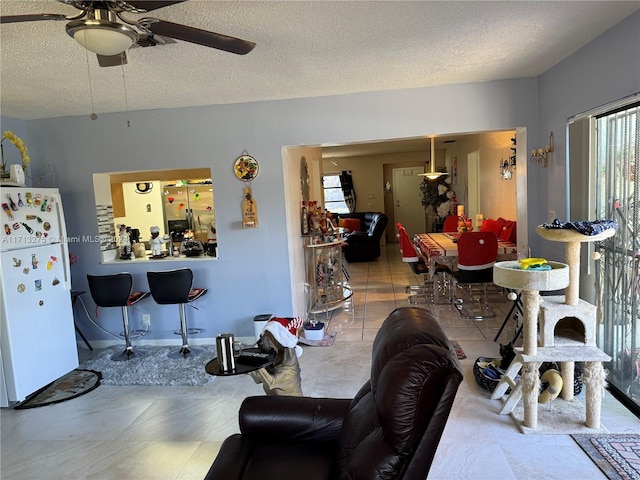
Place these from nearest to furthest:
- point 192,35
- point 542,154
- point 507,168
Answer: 1. point 192,35
2. point 542,154
3. point 507,168

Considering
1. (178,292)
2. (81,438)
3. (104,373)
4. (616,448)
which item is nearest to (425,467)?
(616,448)

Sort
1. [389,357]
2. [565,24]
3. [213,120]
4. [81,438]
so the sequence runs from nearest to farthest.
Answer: [389,357] < [565,24] < [81,438] < [213,120]

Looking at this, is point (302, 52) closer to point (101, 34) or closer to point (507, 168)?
point (101, 34)

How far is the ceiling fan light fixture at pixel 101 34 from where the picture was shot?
1.57 metres

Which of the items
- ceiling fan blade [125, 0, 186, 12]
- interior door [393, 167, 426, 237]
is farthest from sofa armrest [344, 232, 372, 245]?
ceiling fan blade [125, 0, 186, 12]

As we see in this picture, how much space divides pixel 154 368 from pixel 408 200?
27.4 ft

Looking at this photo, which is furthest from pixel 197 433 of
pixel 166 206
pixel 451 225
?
pixel 451 225

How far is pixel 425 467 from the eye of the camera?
1.36 m

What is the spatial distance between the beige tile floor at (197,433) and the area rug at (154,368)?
116 millimetres

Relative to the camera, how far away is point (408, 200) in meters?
10.9

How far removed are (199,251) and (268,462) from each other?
3.07m

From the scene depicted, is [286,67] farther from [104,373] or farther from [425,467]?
[104,373]

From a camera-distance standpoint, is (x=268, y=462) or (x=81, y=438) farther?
(x=81, y=438)

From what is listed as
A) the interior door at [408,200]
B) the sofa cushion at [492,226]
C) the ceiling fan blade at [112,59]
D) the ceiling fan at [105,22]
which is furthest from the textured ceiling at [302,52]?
the interior door at [408,200]
